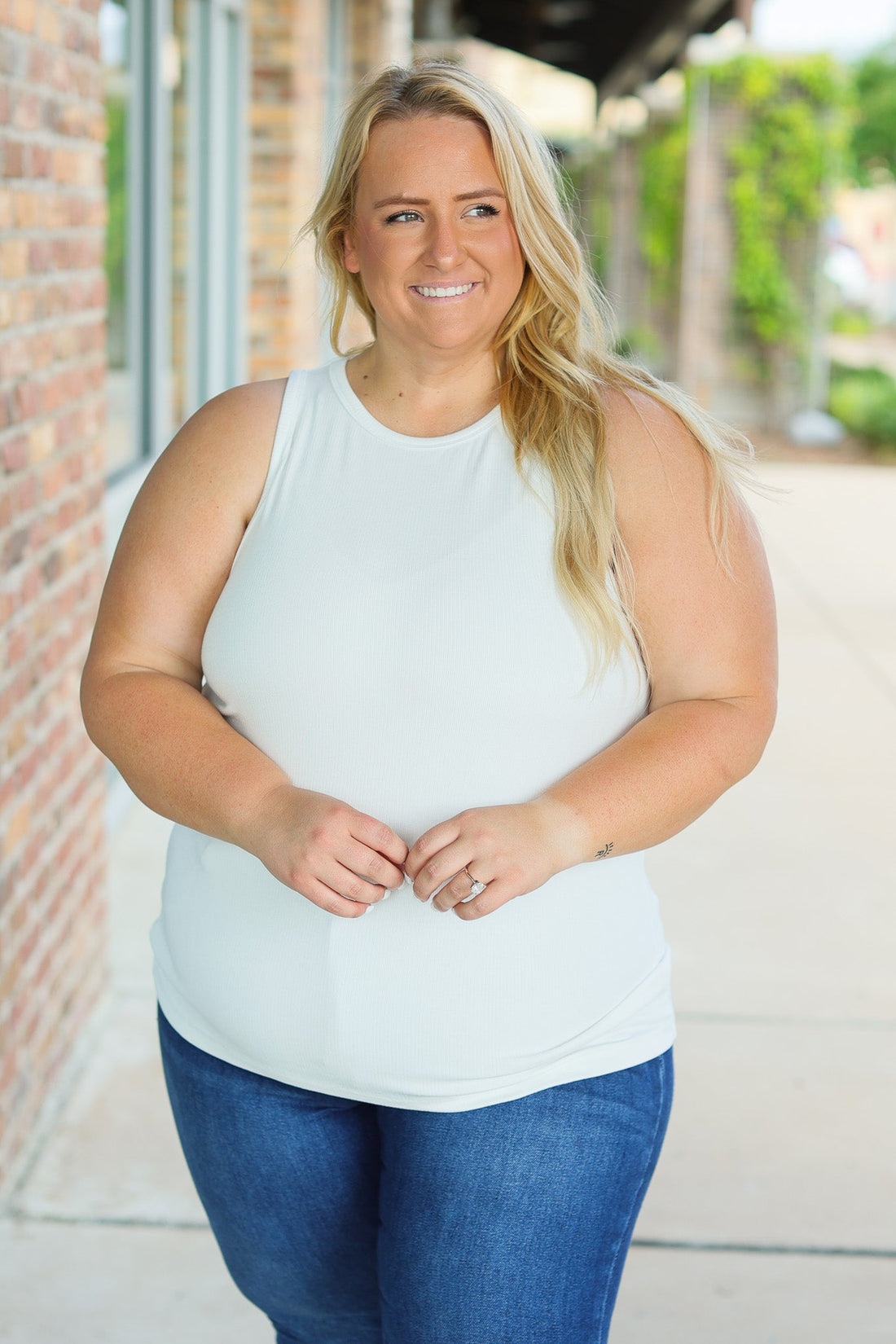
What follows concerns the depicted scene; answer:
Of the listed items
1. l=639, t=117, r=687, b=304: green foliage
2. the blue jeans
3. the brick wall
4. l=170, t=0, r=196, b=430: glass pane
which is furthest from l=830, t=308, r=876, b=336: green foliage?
the blue jeans

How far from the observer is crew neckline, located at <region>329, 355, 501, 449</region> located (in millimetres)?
1571

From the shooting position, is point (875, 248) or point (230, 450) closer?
point (230, 450)

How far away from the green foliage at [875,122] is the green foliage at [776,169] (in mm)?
6743

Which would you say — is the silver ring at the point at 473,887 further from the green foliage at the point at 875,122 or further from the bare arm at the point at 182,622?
the green foliage at the point at 875,122

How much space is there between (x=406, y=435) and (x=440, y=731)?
0.34 meters

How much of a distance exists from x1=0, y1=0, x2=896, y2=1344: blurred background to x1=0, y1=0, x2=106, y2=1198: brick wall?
1cm

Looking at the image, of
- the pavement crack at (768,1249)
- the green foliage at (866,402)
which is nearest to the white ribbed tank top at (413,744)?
the pavement crack at (768,1249)

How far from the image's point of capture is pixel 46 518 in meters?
2.75

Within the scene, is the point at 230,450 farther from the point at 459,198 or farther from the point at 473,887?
the point at 473,887

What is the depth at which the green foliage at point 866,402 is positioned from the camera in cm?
1303

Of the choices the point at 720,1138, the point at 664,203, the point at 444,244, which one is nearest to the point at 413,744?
the point at 444,244

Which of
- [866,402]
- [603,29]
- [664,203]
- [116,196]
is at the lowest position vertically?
[866,402]

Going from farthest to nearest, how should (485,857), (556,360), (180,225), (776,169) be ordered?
1. (776,169)
2. (180,225)
3. (556,360)
4. (485,857)

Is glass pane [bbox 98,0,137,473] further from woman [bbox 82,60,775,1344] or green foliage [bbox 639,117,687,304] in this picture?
green foliage [bbox 639,117,687,304]
